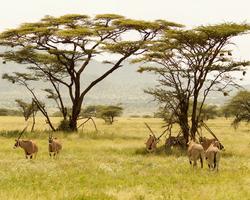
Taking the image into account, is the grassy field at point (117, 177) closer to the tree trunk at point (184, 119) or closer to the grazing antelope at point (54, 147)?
the grazing antelope at point (54, 147)

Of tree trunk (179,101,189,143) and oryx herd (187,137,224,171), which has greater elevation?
tree trunk (179,101,189,143)

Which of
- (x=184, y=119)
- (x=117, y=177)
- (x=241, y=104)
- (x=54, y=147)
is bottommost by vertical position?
(x=117, y=177)

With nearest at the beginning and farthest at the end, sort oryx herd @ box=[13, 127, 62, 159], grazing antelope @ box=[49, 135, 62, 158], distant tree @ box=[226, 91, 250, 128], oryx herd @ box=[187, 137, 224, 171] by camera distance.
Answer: oryx herd @ box=[187, 137, 224, 171] → oryx herd @ box=[13, 127, 62, 159] → grazing antelope @ box=[49, 135, 62, 158] → distant tree @ box=[226, 91, 250, 128]

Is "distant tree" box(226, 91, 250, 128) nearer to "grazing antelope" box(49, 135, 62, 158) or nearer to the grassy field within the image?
the grassy field

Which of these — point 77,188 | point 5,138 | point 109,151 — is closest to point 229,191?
point 77,188

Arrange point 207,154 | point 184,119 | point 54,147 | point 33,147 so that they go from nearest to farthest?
point 207,154, point 33,147, point 54,147, point 184,119

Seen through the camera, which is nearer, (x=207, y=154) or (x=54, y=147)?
(x=207, y=154)

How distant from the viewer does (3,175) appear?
632 inches

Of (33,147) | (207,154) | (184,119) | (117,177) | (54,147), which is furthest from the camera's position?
(184,119)

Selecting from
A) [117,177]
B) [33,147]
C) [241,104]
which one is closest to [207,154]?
[117,177]

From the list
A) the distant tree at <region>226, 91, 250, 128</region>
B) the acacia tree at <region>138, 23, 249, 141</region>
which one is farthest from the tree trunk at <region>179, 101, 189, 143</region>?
the distant tree at <region>226, 91, 250, 128</region>

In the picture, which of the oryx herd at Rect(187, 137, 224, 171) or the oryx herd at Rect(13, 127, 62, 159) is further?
the oryx herd at Rect(13, 127, 62, 159)

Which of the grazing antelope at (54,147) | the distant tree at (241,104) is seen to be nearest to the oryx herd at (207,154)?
the grazing antelope at (54,147)

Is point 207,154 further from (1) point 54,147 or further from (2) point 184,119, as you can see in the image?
(2) point 184,119
